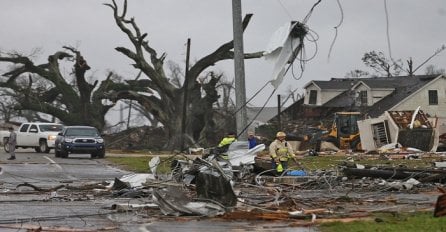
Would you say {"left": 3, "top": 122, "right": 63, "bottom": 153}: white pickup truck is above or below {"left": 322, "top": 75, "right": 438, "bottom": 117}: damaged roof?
below

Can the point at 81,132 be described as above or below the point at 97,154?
above

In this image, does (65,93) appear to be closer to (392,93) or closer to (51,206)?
(392,93)

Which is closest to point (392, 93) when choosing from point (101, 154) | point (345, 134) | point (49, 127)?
point (345, 134)

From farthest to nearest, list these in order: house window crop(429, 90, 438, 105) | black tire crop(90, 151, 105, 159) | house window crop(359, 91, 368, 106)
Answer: house window crop(359, 91, 368, 106) < house window crop(429, 90, 438, 105) < black tire crop(90, 151, 105, 159)

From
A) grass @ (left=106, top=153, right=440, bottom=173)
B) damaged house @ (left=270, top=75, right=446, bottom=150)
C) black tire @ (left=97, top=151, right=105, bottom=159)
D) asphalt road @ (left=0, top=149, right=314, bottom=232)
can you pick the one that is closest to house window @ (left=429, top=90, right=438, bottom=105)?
damaged house @ (left=270, top=75, right=446, bottom=150)

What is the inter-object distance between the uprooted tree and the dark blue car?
13805mm

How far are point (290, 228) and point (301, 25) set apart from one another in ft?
29.6

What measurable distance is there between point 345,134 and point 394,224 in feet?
128

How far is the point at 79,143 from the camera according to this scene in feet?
122

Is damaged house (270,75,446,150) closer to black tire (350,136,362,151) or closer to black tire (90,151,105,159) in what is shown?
black tire (350,136,362,151)

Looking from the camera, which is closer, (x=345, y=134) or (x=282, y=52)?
(x=282, y=52)

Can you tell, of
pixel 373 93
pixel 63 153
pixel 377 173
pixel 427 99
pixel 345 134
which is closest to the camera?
pixel 377 173

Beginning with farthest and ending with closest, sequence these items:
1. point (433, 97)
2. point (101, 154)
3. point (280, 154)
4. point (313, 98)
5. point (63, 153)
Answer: point (313, 98) < point (433, 97) < point (101, 154) < point (63, 153) < point (280, 154)

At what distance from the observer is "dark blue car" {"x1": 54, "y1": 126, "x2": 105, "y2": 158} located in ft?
121
